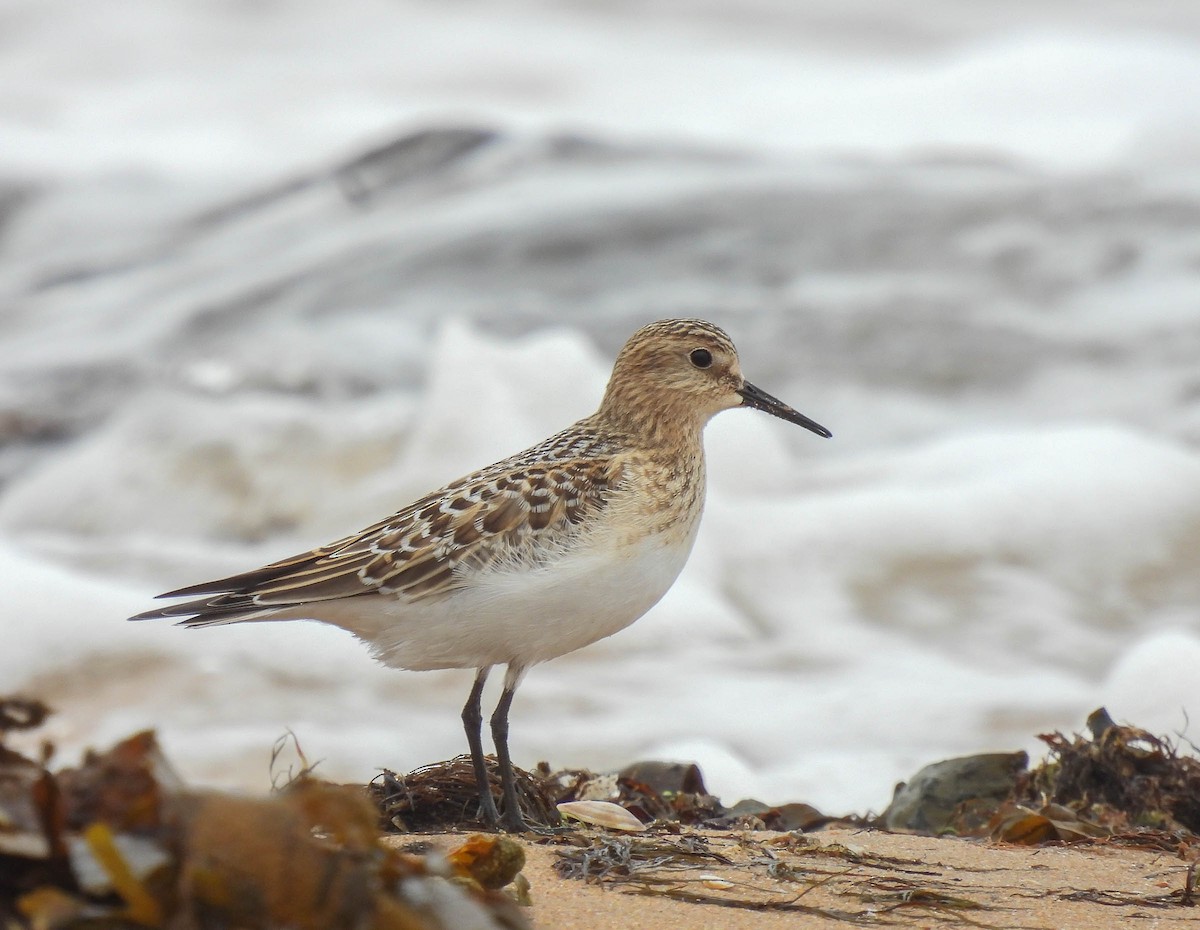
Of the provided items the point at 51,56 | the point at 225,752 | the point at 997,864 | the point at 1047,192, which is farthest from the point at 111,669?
the point at 51,56

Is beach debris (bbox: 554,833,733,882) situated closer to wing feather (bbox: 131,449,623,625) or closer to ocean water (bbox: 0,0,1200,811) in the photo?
wing feather (bbox: 131,449,623,625)

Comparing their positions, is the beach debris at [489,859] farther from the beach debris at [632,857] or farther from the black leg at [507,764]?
the black leg at [507,764]

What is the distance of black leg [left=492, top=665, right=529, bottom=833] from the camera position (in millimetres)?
4281

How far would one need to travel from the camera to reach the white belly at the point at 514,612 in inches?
175

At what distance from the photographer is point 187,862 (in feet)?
8.07

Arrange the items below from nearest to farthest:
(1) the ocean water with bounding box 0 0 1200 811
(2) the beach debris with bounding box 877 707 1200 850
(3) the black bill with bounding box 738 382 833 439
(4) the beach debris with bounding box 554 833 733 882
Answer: (4) the beach debris with bounding box 554 833 733 882 < (2) the beach debris with bounding box 877 707 1200 850 < (3) the black bill with bounding box 738 382 833 439 < (1) the ocean water with bounding box 0 0 1200 811

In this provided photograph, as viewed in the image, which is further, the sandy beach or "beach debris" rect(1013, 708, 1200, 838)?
"beach debris" rect(1013, 708, 1200, 838)

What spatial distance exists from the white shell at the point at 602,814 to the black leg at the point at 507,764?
159mm

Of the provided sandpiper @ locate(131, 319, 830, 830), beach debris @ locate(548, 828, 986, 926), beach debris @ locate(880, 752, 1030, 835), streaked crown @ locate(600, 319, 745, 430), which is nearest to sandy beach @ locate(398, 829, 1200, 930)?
beach debris @ locate(548, 828, 986, 926)

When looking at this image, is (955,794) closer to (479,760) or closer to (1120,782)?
(1120,782)

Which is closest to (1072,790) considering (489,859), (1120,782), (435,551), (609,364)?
(1120,782)

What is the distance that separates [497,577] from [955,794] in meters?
1.76

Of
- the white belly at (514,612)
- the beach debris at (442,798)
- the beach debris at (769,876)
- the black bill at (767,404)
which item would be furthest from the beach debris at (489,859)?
the black bill at (767,404)

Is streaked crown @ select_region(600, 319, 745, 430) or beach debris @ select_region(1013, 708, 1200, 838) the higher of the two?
streaked crown @ select_region(600, 319, 745, 430)
